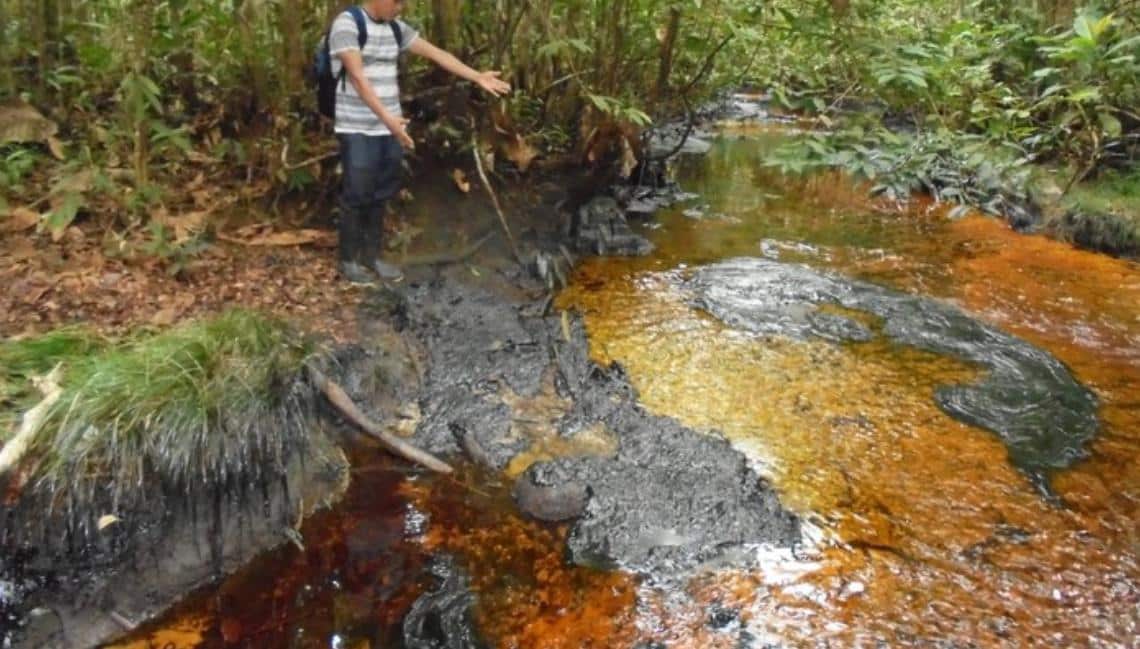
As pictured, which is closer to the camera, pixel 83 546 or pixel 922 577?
pixel 83 546

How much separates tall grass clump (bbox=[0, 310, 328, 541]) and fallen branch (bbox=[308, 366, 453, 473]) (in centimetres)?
16

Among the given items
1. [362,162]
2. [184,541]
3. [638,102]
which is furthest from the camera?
[638,102]

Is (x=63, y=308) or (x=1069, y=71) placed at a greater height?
(x=1069, y=71)

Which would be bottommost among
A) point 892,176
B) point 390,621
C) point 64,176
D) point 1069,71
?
point 390,621

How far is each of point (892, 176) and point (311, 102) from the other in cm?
445

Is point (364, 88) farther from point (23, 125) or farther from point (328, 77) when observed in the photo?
point (23, 125)

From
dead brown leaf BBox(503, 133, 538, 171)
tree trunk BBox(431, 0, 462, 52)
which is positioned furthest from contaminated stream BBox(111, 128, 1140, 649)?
tree trunk BBox(431, 0, 462, 52)

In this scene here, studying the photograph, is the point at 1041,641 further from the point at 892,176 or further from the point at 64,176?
the point at 64,176

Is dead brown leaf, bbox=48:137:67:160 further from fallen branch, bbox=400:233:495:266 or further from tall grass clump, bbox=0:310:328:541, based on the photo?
fallen branch, bbox=400:233:495:266

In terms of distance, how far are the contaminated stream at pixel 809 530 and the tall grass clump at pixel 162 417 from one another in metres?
0.51

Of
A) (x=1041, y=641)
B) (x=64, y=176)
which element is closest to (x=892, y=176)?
(x=1041, y=641)

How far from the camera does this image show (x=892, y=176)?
5.04m

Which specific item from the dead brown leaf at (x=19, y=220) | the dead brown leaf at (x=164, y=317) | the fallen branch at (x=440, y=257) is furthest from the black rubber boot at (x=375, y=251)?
the dead brown leaf at (x=19, y=220)

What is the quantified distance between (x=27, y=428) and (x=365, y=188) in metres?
2.77
